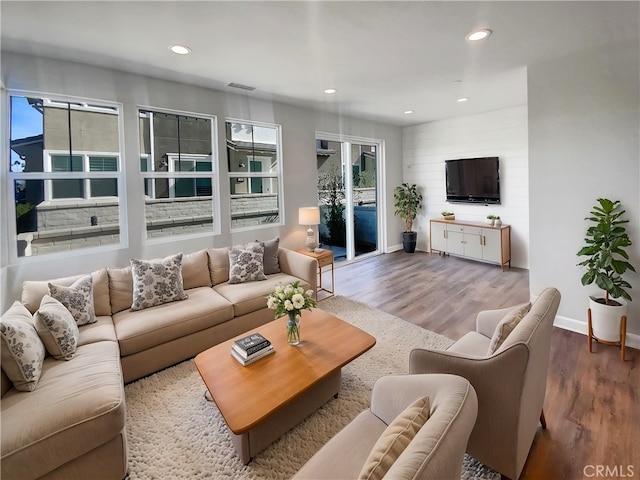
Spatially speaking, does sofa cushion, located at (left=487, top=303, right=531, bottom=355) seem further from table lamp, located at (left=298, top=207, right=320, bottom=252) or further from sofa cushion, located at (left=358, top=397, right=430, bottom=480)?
table lamp, located at (left=298, top=207, right=320, bottom=252)

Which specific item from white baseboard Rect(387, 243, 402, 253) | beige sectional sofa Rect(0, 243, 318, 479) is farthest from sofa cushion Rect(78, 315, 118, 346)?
white baseboard Rect(387, 243, 402, 253)

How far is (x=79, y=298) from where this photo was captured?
8.23ft

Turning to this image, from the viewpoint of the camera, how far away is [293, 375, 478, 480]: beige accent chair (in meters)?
0.83

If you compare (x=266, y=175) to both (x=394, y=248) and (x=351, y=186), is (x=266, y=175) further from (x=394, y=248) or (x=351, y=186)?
(x=394, y=248)

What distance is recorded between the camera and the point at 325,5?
2.15m

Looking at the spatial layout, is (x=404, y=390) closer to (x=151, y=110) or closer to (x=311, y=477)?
(x=311, y=477)

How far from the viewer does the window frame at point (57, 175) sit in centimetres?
279

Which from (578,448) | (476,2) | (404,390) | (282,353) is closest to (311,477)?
(404,390)

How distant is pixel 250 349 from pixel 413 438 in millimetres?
1331

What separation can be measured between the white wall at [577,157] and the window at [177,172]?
12.3 feet

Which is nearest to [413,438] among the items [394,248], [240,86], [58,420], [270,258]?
[58,420]

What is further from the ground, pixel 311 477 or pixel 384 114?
pixel 384 114

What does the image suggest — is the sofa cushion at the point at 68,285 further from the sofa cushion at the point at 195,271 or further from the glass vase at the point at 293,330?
the glass vase at the point at 293,330

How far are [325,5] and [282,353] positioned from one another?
7.92 ft
